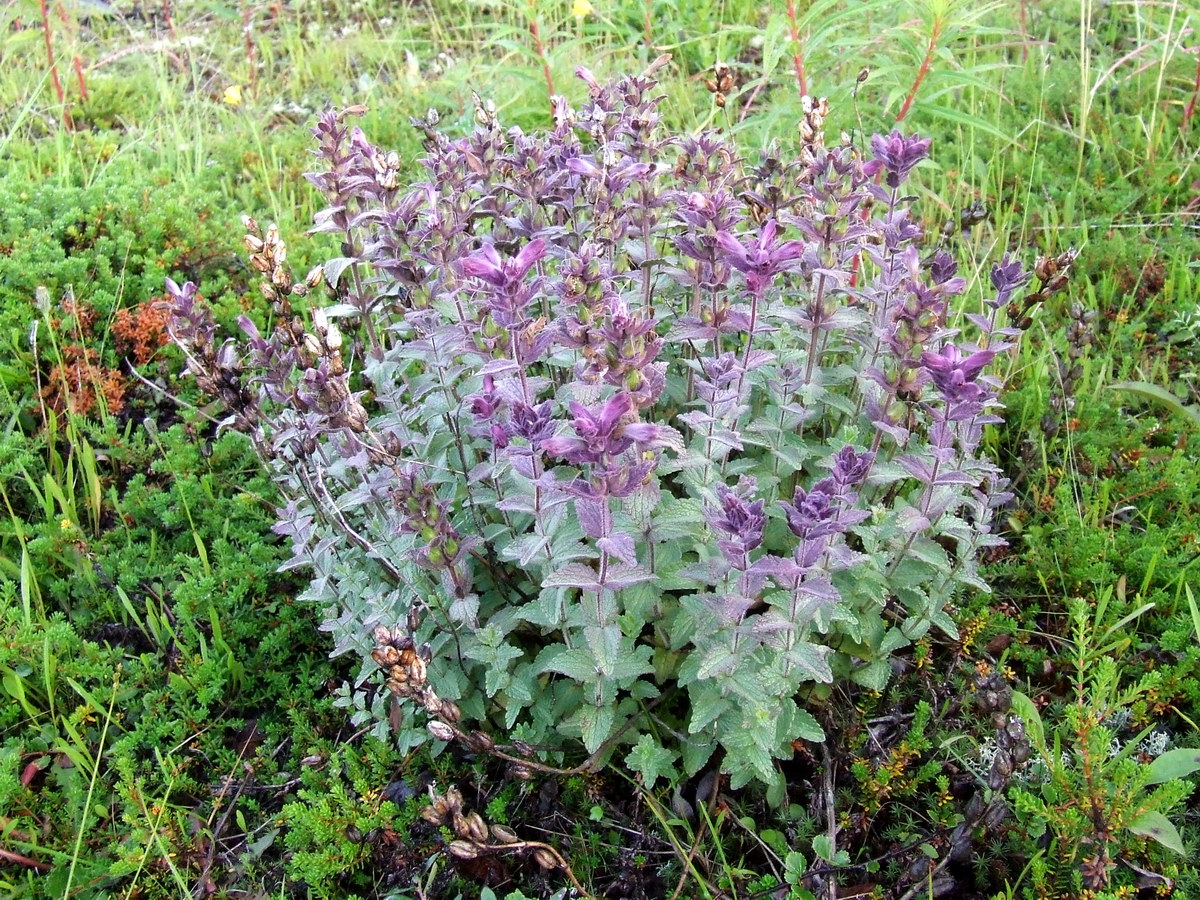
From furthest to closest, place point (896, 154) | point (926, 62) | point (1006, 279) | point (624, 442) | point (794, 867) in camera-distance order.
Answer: point (926, 62)
point (1006, 279)
point (896, 154)
point (794, 867)
point (624, 442)

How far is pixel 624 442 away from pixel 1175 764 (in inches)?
68.2

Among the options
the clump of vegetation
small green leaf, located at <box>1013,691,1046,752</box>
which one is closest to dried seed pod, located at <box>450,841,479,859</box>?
the clump of vegetation

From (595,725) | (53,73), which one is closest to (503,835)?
(595,725)

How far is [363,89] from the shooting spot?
684 centimetres

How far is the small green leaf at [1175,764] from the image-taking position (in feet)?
7.79

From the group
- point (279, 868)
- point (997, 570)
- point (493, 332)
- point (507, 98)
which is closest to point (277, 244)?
point (493, 332)

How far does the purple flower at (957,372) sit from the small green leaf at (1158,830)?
1124mm

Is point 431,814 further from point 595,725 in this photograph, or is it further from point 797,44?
point 797,44

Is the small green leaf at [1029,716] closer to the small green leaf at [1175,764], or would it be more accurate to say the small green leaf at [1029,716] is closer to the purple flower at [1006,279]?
the small green leaf at [1175,764]

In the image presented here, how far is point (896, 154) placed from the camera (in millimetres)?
2623

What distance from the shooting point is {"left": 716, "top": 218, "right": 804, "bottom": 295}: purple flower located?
229 centimetres

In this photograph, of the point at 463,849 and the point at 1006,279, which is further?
the point at 1006,279

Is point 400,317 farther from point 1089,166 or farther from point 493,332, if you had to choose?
point 1089,166

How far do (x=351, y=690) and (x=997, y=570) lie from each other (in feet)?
7.64
